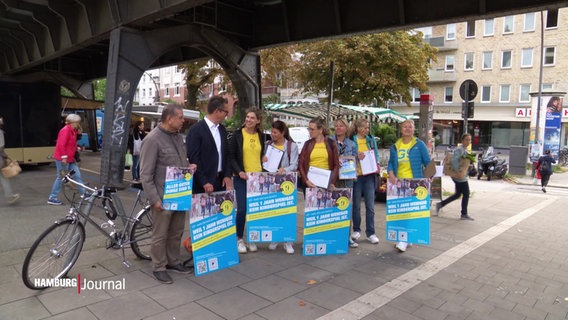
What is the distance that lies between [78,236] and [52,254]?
12.9 inches

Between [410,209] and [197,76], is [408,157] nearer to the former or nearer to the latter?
[410,209]

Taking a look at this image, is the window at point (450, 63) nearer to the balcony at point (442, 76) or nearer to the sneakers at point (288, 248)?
the balcony at point (442, 76)

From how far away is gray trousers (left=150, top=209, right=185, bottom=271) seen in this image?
4.31 m

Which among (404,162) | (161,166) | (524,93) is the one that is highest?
(524,93)

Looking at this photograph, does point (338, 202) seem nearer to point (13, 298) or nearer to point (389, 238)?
point (389, 238)

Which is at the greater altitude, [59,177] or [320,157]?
[320,157]

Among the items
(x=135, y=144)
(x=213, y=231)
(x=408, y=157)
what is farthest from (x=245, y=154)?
(x=135, y=144)

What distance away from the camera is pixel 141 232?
487cm

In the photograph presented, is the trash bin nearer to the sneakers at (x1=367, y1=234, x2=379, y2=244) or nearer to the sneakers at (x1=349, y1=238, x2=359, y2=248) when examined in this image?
the sneakers at (x1=367, y1=234, x2=379, y2=244)

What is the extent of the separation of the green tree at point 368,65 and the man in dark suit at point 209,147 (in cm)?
1885

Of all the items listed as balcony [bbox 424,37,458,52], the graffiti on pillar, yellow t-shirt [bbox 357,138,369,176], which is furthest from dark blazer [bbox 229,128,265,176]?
balcony [bbox 424,37,458,52]

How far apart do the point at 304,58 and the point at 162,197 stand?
2190 cm

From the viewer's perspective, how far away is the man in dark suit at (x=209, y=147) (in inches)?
184

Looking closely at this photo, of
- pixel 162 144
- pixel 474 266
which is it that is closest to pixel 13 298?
pixel 162 144
